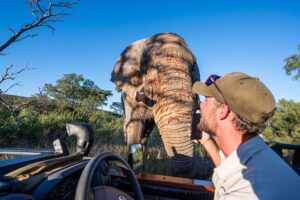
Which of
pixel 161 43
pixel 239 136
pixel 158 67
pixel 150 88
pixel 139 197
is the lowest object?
pixel 139 197

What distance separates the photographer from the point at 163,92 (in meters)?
5.15

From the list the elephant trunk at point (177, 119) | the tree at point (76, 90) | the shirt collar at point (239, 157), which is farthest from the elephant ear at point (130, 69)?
the tree at point (76, 90)

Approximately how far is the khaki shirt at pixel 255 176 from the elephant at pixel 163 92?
2556mm

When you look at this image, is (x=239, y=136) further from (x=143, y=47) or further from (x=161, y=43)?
(x=143, y=47)

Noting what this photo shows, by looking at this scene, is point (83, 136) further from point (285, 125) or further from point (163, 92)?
point (285, 125)

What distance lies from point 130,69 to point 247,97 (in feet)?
Answer: 15.5

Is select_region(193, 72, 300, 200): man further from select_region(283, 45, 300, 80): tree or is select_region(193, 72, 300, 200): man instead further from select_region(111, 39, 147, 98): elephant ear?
select_region(283, 45, 300, 80): tree

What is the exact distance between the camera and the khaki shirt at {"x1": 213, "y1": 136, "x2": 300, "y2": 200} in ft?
4.44

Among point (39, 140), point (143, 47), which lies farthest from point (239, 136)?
point (39, 140)

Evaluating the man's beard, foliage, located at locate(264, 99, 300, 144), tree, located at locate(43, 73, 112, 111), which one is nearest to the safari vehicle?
the man's beard

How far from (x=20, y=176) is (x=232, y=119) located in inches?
43.1

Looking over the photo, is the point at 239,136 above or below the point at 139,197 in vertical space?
above

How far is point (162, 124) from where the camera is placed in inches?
187

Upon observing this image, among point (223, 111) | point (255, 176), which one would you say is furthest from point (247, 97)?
point (255, 176)
